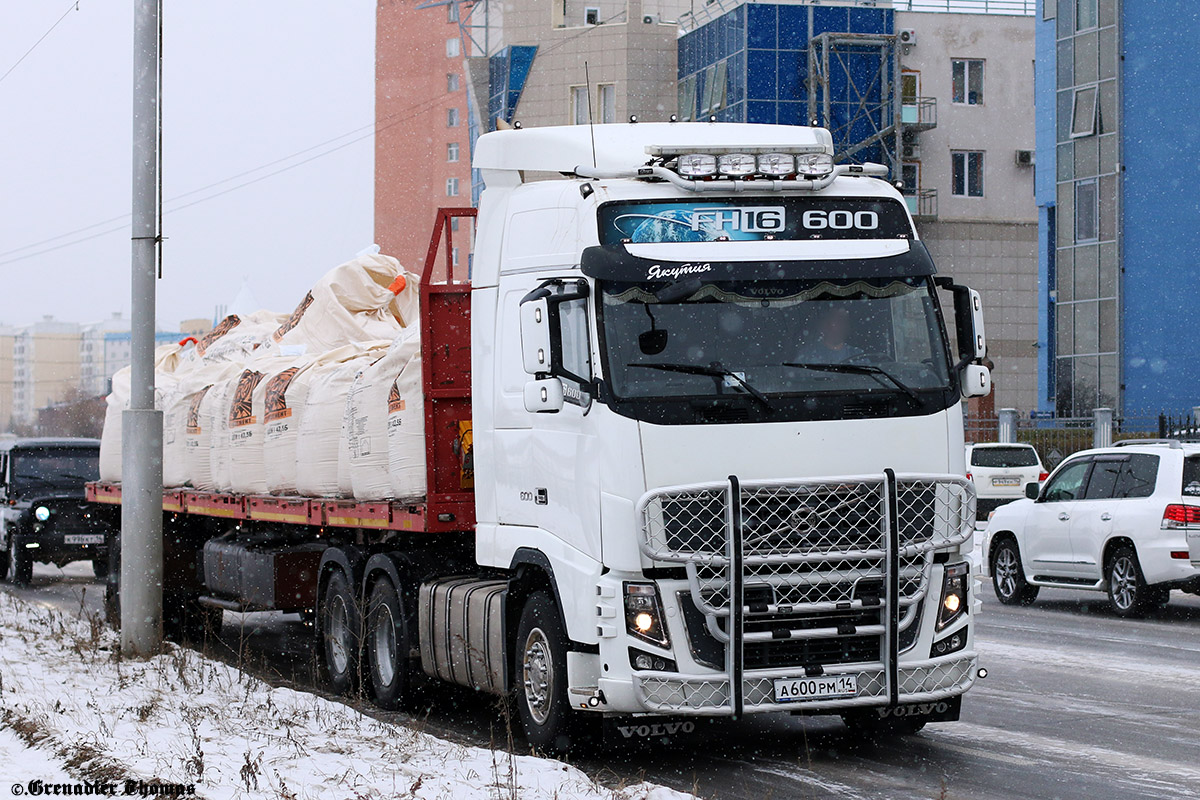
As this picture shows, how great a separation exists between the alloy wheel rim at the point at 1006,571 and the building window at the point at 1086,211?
77.8 ft

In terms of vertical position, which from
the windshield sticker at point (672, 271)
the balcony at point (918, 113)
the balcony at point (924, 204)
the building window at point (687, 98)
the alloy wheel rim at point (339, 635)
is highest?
the building window at point (687, 98)

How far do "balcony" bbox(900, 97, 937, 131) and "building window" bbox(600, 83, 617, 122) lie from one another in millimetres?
10009

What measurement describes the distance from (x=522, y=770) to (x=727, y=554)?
1.50 m

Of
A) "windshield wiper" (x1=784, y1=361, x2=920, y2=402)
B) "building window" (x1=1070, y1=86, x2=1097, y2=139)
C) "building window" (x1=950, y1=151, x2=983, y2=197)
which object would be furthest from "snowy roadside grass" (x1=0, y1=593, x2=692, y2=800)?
"building window" (x1=950, y1=151, x2=983, y2=197)

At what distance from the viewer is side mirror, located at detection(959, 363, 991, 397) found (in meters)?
8.63

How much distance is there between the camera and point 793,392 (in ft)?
27.1

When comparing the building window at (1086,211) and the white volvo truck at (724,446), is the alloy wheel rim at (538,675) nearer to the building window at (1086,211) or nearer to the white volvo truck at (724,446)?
the white volvo truck at (724,446)

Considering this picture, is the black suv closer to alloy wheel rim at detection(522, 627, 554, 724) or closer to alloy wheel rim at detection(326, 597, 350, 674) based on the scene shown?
alloy wheel rim at detection(326, 597, 350, 674)

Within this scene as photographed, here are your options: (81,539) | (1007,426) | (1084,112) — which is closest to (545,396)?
(81,539)

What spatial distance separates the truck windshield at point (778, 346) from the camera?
323 inches

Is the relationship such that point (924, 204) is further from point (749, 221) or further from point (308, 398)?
point (749, 221)

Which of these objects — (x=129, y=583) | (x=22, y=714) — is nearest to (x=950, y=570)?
(x=22, y=714)

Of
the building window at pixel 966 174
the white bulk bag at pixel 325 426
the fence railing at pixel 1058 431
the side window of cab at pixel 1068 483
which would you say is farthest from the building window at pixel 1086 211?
the white bulk bag at pixel 325 426

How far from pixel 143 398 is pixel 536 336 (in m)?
6.13
